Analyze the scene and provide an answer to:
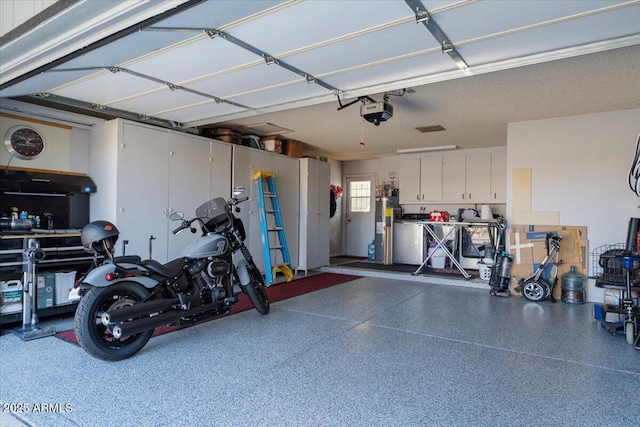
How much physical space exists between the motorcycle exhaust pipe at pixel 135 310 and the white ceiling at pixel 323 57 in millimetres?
1820

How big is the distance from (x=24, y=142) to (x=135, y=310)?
8.48 ft

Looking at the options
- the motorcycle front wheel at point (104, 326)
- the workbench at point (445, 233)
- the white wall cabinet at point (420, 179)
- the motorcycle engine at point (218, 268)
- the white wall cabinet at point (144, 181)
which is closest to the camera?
the motorcycle front wheel at point (104, 326)

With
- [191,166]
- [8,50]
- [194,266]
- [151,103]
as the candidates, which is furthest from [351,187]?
[8,50]

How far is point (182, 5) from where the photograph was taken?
2055mm

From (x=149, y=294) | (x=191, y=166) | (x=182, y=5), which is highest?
(x=182, y=5)

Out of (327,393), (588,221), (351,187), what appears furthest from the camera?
(351,187)

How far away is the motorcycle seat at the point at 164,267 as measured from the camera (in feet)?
9.83

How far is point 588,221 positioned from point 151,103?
5604 millimetres

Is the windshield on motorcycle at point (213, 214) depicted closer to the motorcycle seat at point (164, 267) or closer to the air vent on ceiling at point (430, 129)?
the motorcycle seat at point (164, 267)

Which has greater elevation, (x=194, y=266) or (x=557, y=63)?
(x=557, y=63)

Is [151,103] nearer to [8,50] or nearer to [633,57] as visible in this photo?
[8,50]

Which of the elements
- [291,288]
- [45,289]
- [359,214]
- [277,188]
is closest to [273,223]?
[277,188]

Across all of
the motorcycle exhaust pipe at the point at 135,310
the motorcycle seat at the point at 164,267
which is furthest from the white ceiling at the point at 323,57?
the motorcycle exhaust pipe at the point at 135,310

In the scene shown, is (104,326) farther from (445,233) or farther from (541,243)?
(445,233)
